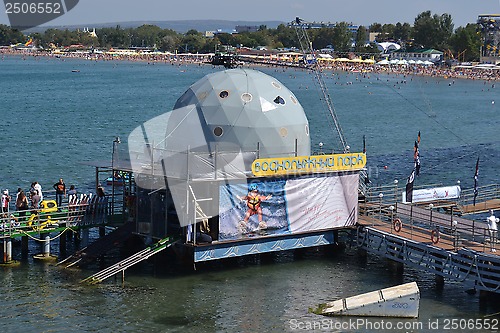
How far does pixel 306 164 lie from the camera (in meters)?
40.4

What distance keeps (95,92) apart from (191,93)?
433 feet

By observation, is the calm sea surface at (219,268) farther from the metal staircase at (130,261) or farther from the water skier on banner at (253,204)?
the water skier on banner at (253,204)

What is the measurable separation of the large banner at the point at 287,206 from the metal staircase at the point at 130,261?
230 centimetres

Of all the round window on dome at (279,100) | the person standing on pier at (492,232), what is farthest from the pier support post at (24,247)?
the person standing on pier at (492,232)

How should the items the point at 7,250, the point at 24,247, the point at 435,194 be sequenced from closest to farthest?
1. the point at 7,250
2. the point at 24,247
3. the point at 435,194

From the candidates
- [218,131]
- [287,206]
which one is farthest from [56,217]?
[287,206]

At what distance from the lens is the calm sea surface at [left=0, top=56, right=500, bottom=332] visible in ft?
110

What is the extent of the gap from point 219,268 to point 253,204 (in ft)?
9.94

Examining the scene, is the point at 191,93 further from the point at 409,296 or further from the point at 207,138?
the point at 409,296

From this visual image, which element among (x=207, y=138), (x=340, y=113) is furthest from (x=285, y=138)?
(x=340, y=113)

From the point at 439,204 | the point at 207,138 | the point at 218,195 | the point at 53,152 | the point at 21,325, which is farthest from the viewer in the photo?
the point at 53,152

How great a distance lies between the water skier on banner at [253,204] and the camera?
3891 centimetres

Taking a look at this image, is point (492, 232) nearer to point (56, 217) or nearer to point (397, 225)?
point (397, 225)

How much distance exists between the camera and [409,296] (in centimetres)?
3338
